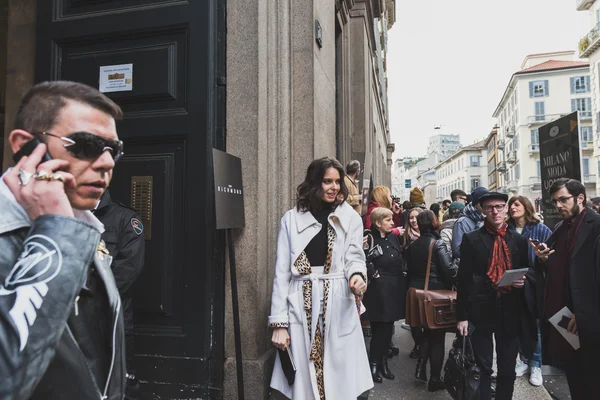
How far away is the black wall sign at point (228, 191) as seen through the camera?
3598mm

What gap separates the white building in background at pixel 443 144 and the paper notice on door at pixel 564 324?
169 metres

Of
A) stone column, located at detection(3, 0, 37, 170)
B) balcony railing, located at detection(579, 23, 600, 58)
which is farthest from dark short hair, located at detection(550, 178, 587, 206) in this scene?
balcony railing, located at detection(579, 23, 600, 58)

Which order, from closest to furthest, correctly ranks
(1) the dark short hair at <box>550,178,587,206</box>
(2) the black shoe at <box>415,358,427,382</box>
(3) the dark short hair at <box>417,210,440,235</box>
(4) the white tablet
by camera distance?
(4) the white tablet, (1) the dark short hair at <box>550,178,587,206</box>, (2) the black shoe at <box>415,358,427,382</box>, (3) the dark short hair at <box>417,210,440,235</box>

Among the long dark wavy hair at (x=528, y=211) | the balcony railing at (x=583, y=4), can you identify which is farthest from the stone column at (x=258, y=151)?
the balcony railing at (x=583, y=4)

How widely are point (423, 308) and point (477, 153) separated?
125852mm

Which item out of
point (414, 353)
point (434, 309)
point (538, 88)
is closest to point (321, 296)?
point (434, 309)

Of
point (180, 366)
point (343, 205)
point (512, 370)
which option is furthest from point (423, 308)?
point (180, 366)

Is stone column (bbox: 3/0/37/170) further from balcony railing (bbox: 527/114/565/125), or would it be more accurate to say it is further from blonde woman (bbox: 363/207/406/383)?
balcony railing (bbox: 527/114/565/125)

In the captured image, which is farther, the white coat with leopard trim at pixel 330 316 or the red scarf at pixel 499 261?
the red scarf at pixel 499 261

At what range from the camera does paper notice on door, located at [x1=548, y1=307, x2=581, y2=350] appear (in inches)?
154

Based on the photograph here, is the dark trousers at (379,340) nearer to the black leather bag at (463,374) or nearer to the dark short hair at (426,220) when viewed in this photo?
the black leather bag at (463,374)

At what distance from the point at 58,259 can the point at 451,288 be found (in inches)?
214

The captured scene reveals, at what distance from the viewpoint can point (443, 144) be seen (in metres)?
171

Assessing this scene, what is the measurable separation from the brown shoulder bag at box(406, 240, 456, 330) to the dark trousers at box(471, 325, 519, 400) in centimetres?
70
